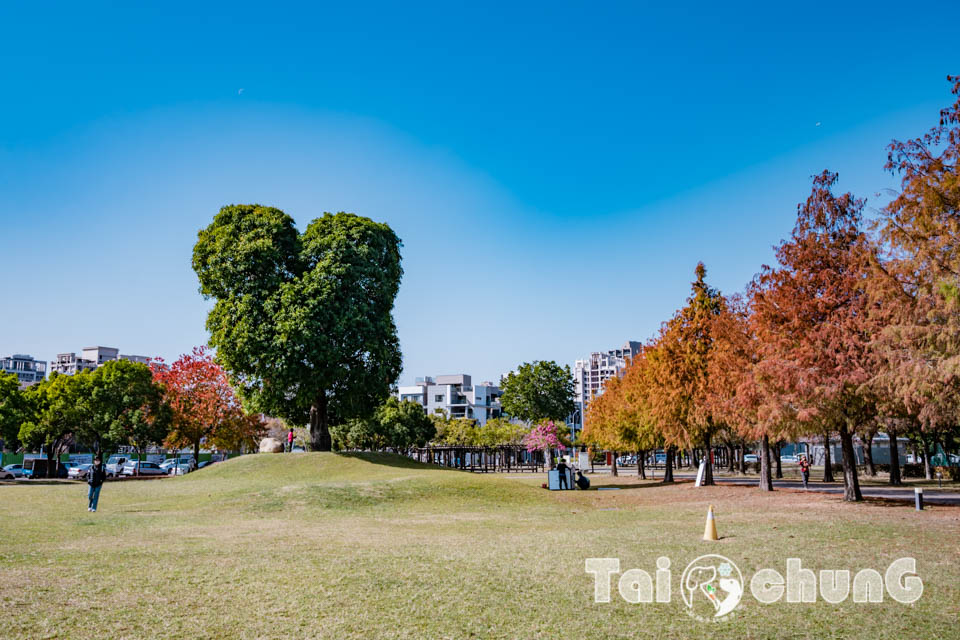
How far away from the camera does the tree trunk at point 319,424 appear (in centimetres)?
4370

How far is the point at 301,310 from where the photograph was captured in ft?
128

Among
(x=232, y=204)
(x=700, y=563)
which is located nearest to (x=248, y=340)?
(x=232, y=204)

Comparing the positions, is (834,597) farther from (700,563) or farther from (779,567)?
(700,563)

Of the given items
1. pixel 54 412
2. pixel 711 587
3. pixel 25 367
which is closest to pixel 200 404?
pixel 54 412

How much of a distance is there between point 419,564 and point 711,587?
5269 millimetres

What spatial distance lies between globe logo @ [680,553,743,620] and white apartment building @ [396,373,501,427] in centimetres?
12348

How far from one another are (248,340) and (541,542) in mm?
28914

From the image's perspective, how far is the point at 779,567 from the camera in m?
11.6

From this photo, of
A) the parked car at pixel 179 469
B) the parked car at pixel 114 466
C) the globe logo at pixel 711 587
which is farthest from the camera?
the parked car at pixel 179 469

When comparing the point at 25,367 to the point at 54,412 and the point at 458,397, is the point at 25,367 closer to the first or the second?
the point at 458,397

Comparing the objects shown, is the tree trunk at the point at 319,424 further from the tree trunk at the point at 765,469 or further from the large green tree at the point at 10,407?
the tree trunk at the point at 765,469

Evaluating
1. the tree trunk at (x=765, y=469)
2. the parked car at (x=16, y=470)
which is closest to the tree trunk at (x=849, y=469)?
the tree trunk at (x=765, y=469)

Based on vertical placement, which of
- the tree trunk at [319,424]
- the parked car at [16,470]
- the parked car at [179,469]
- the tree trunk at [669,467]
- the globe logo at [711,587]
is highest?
the tree trunk at [319,424]

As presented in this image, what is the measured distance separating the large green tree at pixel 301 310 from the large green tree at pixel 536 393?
4744cm
